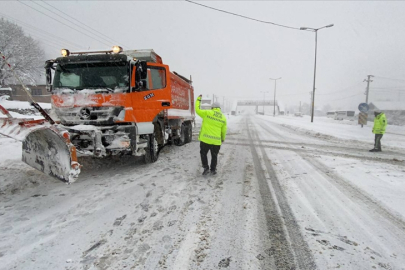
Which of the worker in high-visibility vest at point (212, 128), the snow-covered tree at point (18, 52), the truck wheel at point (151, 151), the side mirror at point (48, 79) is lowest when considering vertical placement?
the truck wheel at point (151, 151)

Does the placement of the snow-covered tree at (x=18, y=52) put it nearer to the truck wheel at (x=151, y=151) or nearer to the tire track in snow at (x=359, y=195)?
the truck wheel at (x=151, y=151)

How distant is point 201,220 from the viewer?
9.89 feet


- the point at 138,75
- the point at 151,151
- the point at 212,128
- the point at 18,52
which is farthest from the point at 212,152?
the point at 18,52

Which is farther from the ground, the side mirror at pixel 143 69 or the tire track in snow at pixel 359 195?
the side mirror at pixel 143 69

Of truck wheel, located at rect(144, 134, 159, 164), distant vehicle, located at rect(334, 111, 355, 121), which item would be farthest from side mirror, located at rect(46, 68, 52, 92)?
distant vehicle, located at rect(334, 111, 355, 121)

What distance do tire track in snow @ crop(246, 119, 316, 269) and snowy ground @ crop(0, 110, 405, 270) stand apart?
0.01 metres

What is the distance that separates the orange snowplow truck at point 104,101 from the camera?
15.8ft

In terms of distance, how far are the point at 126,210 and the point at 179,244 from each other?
1.19 meters

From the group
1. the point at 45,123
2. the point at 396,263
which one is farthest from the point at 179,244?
the point at 45,123

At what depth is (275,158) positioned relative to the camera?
7.08 metres

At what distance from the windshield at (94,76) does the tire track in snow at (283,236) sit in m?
3.89

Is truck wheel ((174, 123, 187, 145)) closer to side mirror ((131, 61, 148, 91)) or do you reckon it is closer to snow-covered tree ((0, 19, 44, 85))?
side mirror ((131, 61, 148, 91))

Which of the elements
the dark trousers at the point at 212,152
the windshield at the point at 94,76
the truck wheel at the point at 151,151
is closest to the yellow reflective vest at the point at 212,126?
the dark trousers at the point at 212,152

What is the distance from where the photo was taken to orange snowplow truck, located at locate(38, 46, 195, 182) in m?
4.80
